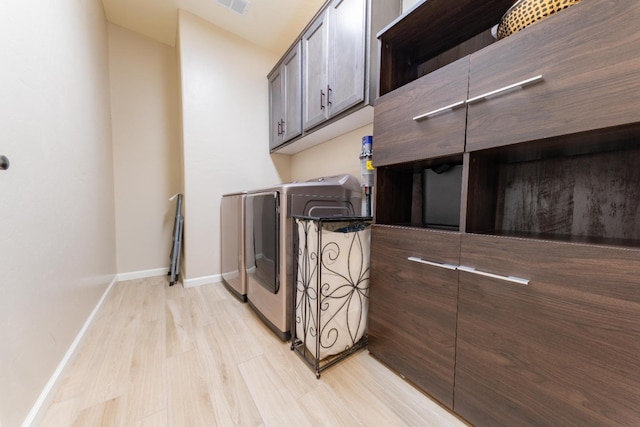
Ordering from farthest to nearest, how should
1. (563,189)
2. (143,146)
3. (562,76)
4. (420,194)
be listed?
(143,146), (420,194), (563,189), (562,76)

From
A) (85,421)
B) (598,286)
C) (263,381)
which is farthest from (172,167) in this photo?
(598,286)

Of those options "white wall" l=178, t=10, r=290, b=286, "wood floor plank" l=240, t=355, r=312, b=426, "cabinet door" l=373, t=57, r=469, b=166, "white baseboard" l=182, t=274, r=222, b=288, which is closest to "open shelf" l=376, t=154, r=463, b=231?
"cabinet door" l=373, t=57, r=469, b=166

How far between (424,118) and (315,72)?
1.16 m

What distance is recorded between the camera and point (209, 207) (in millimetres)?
2258

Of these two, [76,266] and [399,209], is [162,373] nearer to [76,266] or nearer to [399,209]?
[76,266]

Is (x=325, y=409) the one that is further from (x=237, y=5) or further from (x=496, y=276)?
(x=237, y=5)

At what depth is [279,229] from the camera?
1.30m

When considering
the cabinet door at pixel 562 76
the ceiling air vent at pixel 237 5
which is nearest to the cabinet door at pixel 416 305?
the cabinet door at pixel 562 76

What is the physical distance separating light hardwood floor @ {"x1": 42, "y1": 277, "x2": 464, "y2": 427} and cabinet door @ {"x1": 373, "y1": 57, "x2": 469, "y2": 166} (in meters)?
1.04

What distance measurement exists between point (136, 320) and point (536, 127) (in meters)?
2.37

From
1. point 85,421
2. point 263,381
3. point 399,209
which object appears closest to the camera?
point 85,421

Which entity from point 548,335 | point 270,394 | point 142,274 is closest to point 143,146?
point 142,274

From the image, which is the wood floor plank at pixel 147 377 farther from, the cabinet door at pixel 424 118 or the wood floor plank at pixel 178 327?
the cabinet door at pixel 424 118

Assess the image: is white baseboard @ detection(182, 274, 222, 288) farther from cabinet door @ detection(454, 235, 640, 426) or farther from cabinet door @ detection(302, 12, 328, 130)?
cabinet door @ detection(454, 235, 640, 426)
